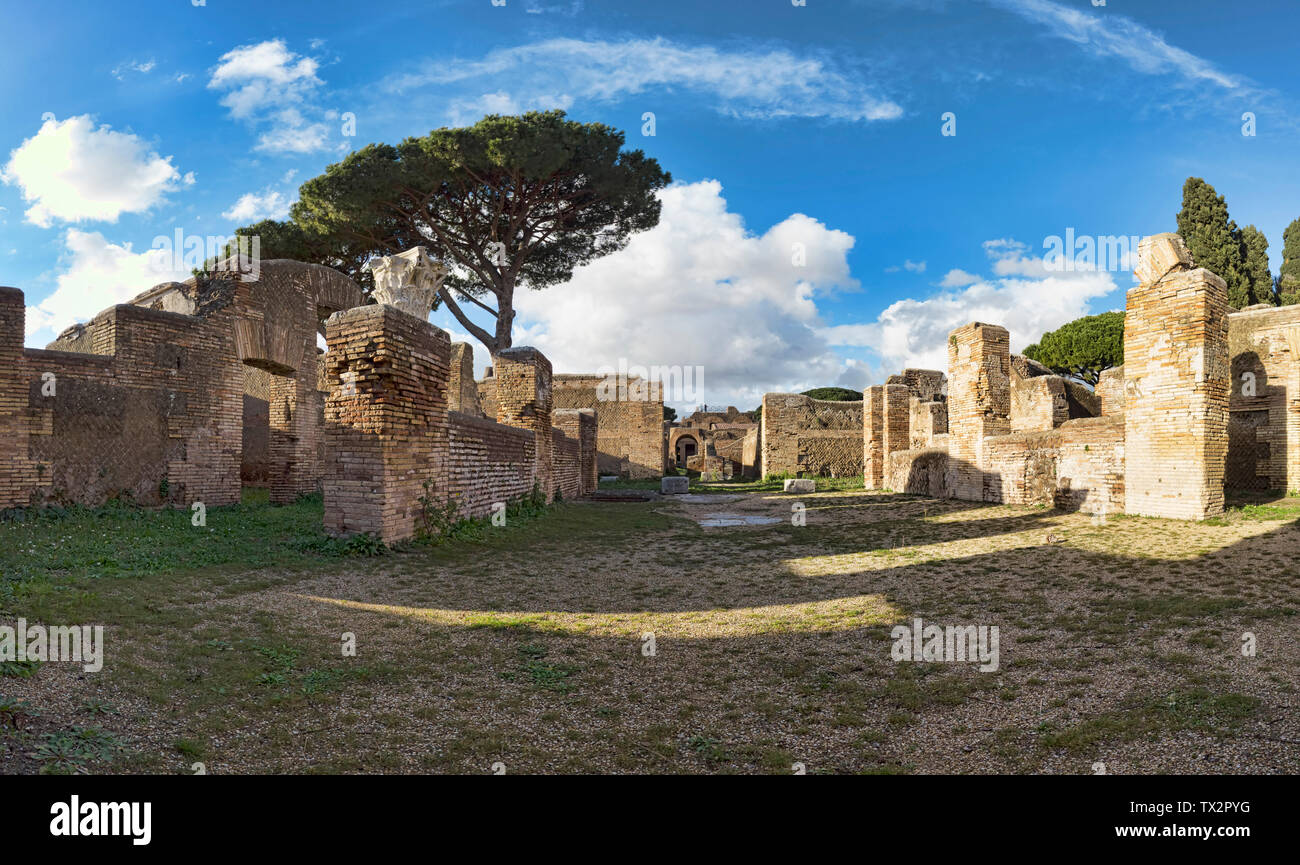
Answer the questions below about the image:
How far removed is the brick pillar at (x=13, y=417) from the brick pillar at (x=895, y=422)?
2006cm

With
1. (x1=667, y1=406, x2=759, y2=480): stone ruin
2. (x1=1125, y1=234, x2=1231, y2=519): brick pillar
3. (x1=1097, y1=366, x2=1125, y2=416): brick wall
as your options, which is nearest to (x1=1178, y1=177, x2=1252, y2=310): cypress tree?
(x1=1097, y1=366, x2=1125, y2=416): brick wall

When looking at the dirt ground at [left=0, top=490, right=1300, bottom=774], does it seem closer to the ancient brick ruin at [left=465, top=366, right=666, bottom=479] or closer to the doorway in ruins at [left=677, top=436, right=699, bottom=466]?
the ancient brick ruin at [left=465, top=366, right=666, bottom=479]

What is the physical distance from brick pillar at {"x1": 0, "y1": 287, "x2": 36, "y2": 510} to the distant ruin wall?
79.4 ft

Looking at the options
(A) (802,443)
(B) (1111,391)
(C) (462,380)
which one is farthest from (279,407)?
(B) (1111,391)

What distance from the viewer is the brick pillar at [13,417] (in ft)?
28.1

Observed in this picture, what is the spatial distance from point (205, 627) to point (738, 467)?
111 ft

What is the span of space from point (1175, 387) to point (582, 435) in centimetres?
1563

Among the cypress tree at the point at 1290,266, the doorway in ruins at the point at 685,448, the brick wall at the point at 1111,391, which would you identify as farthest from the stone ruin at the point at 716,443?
the cypress tree at the point at 1290,266

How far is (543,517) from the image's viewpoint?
41.2ft

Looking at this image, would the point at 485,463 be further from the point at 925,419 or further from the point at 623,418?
the point at 623,418

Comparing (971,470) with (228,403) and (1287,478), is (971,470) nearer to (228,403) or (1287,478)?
(1287,478)

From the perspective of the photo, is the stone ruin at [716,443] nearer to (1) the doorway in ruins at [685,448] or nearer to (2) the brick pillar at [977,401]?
(1) the doorway in ruins at [685,448]

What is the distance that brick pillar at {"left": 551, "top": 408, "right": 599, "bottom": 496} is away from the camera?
20.1 m
